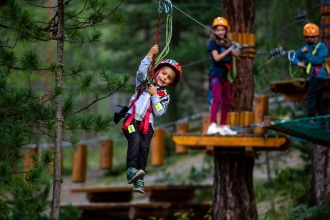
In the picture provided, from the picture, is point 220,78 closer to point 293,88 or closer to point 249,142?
point 249,142

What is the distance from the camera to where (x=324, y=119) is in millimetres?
9508

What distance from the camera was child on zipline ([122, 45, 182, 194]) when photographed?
717cm

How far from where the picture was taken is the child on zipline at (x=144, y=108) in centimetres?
717

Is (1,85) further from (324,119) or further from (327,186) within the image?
(327,186)

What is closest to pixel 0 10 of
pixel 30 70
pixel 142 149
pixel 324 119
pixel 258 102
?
pixel 30 70

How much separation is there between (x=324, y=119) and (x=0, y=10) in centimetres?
401

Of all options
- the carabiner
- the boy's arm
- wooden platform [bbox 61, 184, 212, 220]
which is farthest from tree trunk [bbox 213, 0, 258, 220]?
the boy's arm

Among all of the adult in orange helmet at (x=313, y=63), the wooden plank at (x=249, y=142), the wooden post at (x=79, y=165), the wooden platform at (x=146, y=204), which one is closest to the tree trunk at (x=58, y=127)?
the wooden plank at (x=249, y=142)

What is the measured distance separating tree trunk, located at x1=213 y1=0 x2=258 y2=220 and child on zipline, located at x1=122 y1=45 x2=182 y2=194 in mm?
4033

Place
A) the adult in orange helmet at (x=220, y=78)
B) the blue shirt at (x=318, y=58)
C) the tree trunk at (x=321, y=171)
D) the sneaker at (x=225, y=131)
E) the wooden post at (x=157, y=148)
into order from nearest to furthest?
1. the blue shirt at (x=318, y=58)
2. the adult in orange helmet at (x=220, y=78)
3. the sneaker at (x=225, y=131)
4. the tree trunk at (x=321, y=171)
5. the wooden post at (x=157, y=148)

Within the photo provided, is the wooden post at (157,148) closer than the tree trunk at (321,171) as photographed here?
No

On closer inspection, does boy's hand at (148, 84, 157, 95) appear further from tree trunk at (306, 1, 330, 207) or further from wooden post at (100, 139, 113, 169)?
wooden post at (100, 139, 113, 169)

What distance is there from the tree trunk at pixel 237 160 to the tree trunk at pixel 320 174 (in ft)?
3.87

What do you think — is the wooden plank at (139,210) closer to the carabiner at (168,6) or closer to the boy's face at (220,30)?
the boy's face at (220,30)
